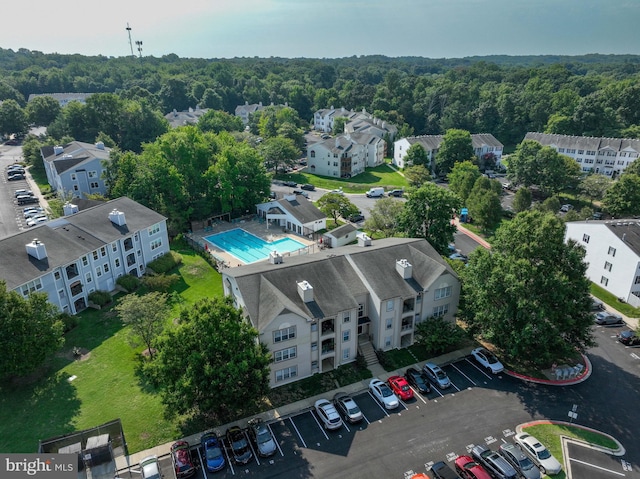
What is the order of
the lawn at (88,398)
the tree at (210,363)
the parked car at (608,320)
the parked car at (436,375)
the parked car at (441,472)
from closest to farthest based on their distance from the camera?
the parked car at (441,472)
the tree at (210,363)
the lawn at (88,398)
the parked car at (436,375)
the parked car at (608,320)

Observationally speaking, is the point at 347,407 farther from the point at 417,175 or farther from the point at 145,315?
the point at 417,175

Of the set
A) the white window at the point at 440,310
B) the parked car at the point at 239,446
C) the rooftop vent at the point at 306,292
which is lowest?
the parked car at the point at 239,446

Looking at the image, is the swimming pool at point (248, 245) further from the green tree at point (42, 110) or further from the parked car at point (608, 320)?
the green tree at point (42, 110)

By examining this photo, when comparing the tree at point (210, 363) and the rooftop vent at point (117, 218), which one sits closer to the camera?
the tree at point (210, 363)

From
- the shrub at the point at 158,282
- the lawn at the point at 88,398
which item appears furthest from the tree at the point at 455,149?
the lawn at the point at 88,398

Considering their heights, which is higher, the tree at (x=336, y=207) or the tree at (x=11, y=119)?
the tree at (x=11, y=119)

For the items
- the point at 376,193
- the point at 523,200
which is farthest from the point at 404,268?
the point at 376,193

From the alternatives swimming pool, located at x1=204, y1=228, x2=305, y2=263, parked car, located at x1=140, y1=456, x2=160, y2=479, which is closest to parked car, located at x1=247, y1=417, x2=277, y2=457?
parked car, located at x1=140, y1=456, x2=160, y2=479
